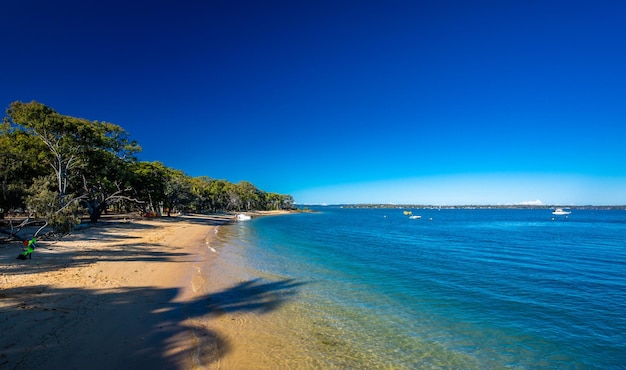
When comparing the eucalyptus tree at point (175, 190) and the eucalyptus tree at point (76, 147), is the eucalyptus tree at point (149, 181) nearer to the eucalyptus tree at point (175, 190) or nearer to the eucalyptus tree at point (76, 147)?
the eucalyptus tree at point (175, 190)

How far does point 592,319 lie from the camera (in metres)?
11.1

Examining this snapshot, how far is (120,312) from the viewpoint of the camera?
9820 mm

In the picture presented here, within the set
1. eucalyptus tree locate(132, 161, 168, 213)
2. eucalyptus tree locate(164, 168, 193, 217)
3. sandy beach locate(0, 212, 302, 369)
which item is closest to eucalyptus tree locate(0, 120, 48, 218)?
sandy beach locate(0, 212, 302, 369)

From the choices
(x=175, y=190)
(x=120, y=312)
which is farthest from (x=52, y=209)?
(x=175, y=190)

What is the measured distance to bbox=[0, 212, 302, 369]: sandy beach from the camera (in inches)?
279

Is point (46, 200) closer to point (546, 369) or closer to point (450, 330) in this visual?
point (450, 330)

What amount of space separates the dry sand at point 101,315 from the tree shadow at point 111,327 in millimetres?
19

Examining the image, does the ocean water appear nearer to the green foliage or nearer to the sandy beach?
the sandy beach

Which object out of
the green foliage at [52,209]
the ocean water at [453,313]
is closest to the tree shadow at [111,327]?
the ocean water at [453,313]

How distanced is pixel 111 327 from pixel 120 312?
124 centimetres

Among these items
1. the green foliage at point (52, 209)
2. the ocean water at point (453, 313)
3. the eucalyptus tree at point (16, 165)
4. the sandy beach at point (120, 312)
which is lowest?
the ocean water at point (453, 313)

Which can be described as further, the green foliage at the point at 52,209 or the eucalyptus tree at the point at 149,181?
the eucalyptus tree at the point at 149,181

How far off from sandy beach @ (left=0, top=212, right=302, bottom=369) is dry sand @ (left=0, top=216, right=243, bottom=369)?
0.8 inches

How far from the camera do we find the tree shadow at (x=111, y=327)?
6.88 m
